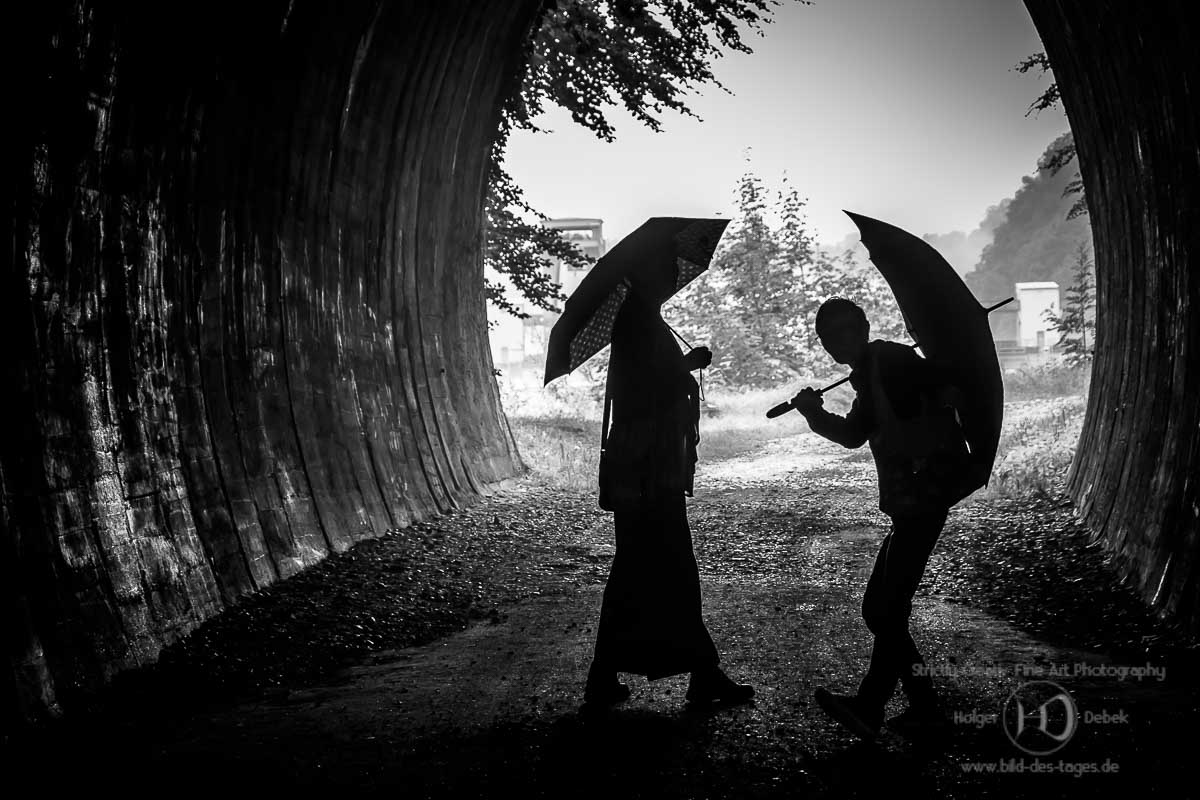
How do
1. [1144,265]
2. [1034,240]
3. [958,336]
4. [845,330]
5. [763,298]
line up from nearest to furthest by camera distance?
[958,336] < [845,330] < [1144,265] < [763,298] < [1034,240]

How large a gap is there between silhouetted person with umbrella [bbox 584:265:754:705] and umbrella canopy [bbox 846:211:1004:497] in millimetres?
910

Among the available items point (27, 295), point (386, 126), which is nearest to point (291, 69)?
point (386, 126)

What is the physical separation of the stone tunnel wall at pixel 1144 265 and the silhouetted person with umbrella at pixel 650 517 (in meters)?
2.45

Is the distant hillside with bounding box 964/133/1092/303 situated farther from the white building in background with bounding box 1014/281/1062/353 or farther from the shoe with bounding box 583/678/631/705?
the shoe with bounding box 583/678/631/705

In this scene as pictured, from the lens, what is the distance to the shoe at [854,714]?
3.07m

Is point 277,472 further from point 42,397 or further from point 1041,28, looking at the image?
point 1041,28

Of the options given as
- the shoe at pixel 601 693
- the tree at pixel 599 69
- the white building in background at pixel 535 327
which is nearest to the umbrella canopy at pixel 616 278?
the shoe at pixel 601 693

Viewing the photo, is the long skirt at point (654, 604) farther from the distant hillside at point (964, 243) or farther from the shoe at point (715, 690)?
the distant hillside at point (964, 243)

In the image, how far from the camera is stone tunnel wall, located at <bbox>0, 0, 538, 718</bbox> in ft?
11.9

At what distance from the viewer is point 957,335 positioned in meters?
3.12

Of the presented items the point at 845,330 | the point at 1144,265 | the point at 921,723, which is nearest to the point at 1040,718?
the point at 921,723

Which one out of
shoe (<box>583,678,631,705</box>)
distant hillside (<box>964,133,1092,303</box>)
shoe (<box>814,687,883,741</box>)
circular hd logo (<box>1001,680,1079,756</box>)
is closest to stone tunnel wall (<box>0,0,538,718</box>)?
shoe (<box>583,678,631,705</box>)

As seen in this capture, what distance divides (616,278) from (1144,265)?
14.5ft

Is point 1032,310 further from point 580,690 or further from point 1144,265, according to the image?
point 580,690
